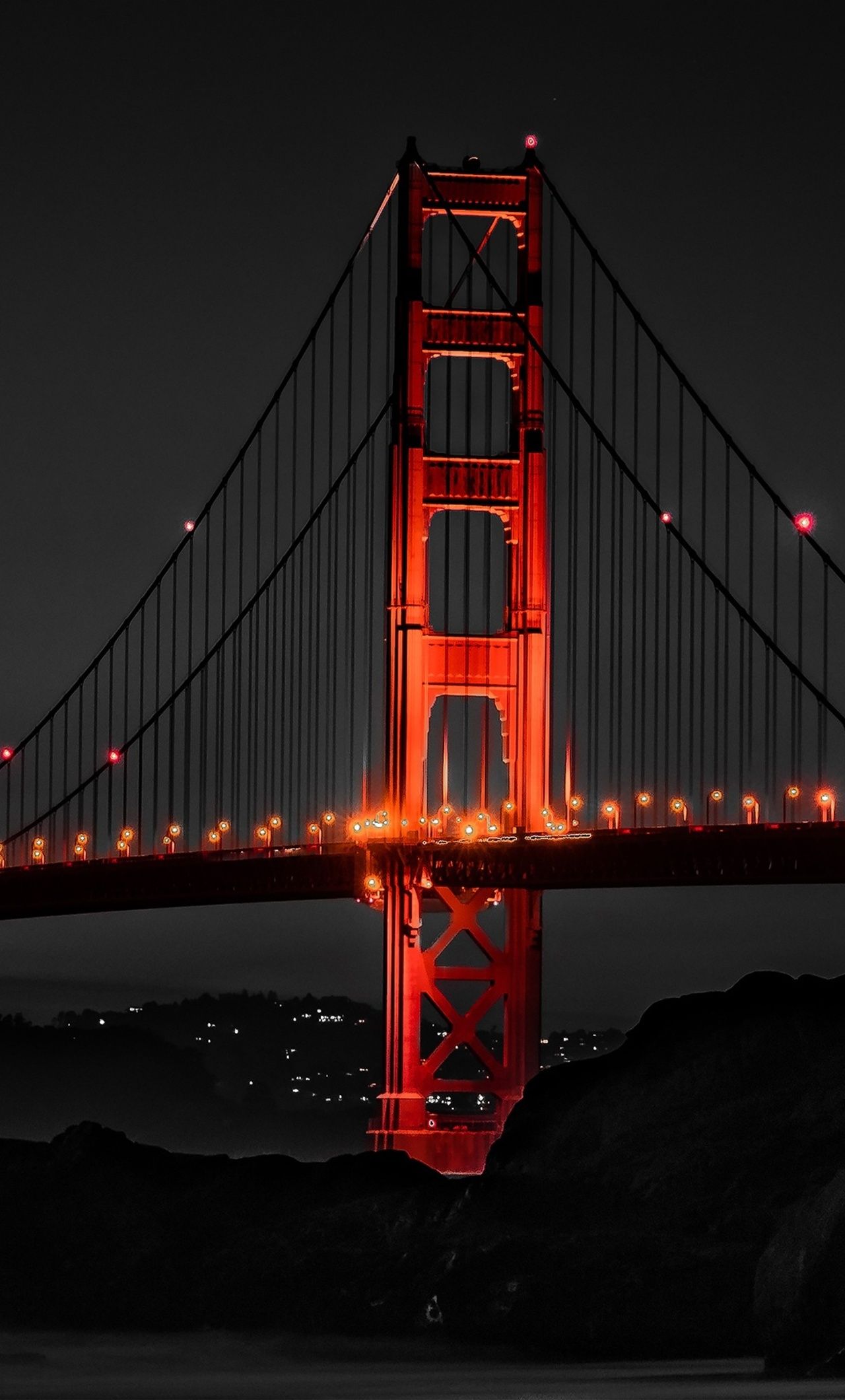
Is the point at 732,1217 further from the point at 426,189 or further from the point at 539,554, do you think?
the point at 426,189

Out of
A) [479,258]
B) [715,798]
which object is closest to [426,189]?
[479,258]

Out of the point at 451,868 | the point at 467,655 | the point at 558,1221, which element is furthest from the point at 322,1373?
the point at 467,655

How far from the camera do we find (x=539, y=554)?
71.0 metres

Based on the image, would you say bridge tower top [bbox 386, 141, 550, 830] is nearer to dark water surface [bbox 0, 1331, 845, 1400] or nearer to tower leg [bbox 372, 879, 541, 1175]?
tower leg [bbox 372, 879, 541, 1175]

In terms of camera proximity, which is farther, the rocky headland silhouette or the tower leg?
the tower leg

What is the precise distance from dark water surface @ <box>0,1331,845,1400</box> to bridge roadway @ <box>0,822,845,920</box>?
13.3 m

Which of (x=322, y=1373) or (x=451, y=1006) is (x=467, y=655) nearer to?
(x=451, y=1006)

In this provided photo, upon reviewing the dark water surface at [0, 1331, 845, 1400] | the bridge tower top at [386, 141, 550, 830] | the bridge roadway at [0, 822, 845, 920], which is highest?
the bridge tower top at [386, 141, 550, 830]

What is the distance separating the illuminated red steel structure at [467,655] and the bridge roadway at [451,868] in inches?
49.5

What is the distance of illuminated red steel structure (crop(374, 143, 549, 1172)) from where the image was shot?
69.8 metres

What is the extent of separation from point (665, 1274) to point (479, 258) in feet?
98.1

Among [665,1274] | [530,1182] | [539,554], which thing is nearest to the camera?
[665,1274]

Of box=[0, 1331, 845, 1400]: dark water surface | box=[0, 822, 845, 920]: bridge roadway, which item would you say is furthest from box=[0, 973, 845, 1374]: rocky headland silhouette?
box=[0, 822, 845, 920]: bridge roadway

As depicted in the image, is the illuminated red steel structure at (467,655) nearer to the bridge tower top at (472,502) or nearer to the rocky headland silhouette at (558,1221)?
the bridge tower top at (472,502)
